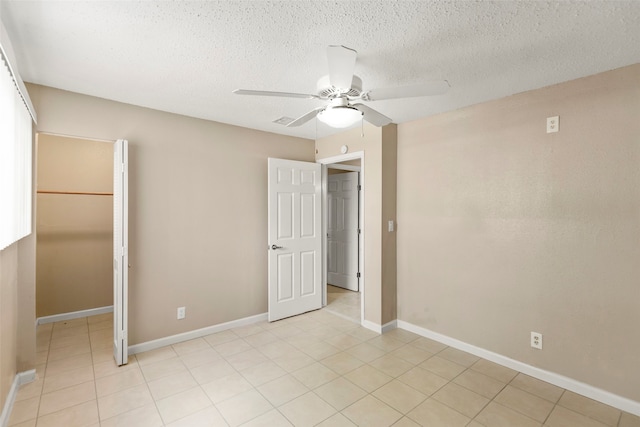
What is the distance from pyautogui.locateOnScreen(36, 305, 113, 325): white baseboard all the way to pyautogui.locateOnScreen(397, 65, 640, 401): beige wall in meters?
4.06

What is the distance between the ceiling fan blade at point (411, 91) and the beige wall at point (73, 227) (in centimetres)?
394

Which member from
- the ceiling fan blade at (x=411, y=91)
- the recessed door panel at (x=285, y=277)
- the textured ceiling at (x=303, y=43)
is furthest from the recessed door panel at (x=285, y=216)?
the ceiling fan blade at (x=411, y=91)

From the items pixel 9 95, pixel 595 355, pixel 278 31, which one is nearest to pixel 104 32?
pixel 9 95

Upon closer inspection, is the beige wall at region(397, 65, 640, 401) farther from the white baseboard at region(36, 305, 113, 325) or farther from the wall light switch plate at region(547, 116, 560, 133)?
the white baseboard at region(36, 305, 113, 325)

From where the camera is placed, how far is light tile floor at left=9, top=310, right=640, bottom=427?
2.07 m

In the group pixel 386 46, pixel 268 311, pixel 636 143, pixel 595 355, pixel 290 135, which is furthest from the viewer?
pixel 290 135

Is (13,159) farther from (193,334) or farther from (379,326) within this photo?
(379,326)

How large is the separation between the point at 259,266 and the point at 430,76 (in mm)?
2840

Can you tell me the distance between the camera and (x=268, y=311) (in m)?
3.86

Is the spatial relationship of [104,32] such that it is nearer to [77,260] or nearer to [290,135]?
[290,135]

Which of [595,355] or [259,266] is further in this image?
[259,266]

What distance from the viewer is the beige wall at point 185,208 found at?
2.87 meters

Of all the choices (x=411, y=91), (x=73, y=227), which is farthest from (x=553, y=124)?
(x=73, y=227)

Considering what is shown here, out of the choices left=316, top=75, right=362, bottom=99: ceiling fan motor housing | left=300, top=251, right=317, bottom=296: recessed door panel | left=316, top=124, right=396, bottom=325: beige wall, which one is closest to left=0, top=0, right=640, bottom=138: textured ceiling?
left=316, top=75, right=362, bottom=99: ceiling fan motor housing
